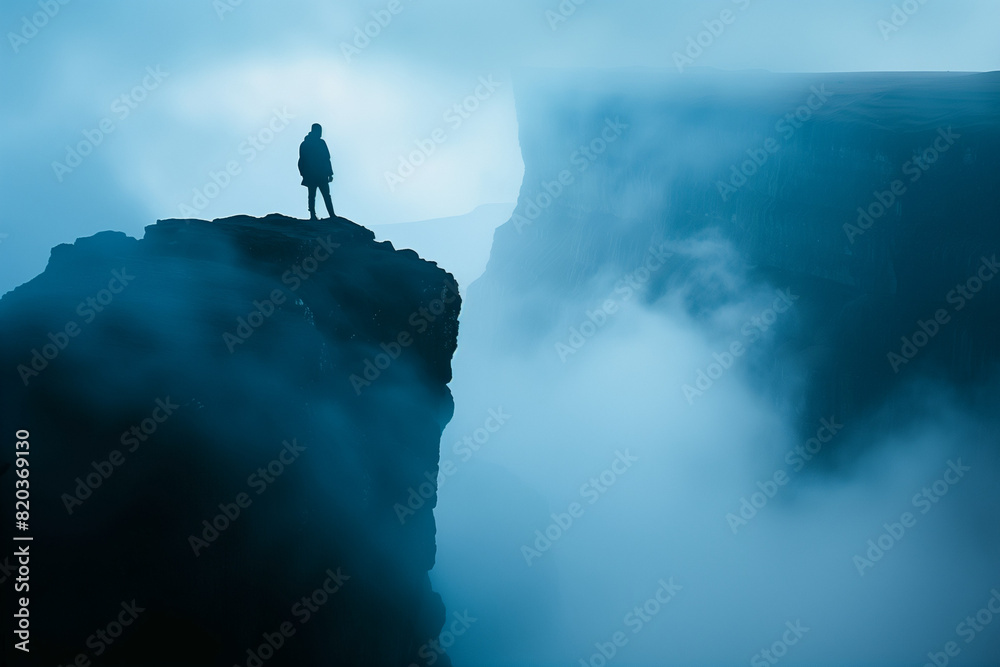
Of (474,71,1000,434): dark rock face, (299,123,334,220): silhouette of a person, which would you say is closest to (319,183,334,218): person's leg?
(299,123,334,220): silhouette of a person

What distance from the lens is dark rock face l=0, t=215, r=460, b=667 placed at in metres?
16.1

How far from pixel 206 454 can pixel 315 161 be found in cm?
1033

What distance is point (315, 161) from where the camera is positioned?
24656 millimetres

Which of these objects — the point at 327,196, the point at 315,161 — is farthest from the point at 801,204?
the point at 315,161

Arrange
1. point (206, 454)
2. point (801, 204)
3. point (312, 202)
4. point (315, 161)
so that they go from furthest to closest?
point (801, 204) → point (312, 202) → point (315, 161) → point (206, 454)

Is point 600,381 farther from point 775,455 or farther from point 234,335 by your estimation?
point 234,335

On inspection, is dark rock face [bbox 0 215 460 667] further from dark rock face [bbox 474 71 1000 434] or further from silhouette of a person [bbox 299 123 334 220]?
dark rock face [bbox 474 71 1000 434]

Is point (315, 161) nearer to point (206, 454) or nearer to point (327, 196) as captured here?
point (327, 196)

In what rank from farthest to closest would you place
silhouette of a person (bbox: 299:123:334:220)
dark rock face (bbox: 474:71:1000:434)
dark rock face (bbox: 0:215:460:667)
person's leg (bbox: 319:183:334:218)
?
dark rock face (bbox: 474:71:1000:434) < person's leg (bbox: 319:183:334:218) < silhouette of a person (bbox: 299:123:334:220) < dark rock face (bbox: 0:215:460:667)

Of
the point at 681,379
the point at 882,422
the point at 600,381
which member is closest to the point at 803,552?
the point at 882,422

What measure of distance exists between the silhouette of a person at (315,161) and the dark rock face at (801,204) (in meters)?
48.7

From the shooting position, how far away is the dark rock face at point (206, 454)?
16.1 metres

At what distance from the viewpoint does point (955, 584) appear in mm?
62719

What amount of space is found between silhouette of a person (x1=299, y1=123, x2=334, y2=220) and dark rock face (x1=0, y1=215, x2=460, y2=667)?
1.82 metres
